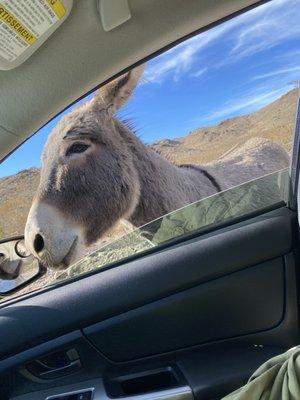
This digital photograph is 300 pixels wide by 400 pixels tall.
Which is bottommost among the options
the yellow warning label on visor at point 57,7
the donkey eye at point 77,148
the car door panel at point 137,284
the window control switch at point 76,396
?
the window control switch at point 76,396

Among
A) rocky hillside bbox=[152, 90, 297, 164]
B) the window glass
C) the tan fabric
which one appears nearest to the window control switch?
the window glass

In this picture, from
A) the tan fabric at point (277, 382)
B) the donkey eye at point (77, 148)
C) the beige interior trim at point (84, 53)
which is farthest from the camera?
the donkey eye at point (77, 148)

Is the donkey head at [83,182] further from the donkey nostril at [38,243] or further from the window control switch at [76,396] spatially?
the window control switch at [76,396]

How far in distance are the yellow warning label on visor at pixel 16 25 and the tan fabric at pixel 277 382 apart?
1.14m

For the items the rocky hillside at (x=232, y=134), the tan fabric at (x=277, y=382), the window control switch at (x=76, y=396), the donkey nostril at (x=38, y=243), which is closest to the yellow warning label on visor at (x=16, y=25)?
the donkey nostril at (x=38, y=243)

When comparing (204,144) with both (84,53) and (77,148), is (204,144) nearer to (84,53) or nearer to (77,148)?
(77,148)

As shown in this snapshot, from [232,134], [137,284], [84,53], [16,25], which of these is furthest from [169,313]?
[16,25]

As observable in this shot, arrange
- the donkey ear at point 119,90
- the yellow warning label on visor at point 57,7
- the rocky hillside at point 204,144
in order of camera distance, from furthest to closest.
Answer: the rocky hillside at point 204,144 → the donkey ear at point 119,90 → the yellow warning label on visor at point 57,7

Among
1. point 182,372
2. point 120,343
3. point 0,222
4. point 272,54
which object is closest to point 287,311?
point 182,372

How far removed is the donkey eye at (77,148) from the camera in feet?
7.72

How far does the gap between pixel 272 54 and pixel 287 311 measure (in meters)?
1.02

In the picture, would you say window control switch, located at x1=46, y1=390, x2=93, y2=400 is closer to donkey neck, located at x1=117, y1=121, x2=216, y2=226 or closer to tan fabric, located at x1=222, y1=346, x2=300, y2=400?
tan fabric, located at x1=222, y1=346, x2=300, y2=400

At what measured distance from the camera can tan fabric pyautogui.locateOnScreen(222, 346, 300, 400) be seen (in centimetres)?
129

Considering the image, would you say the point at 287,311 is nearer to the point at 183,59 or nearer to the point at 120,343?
the point at 120,343
